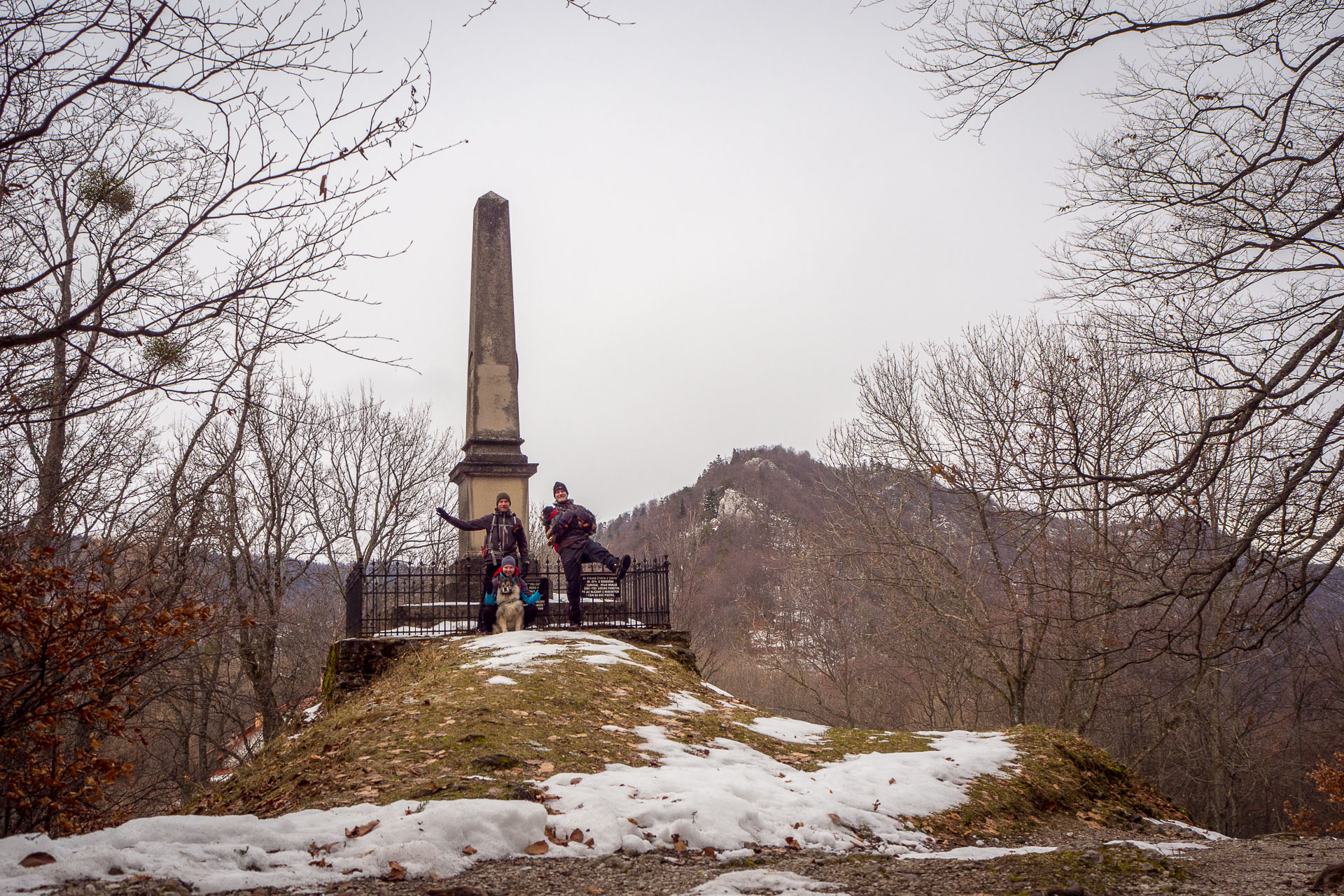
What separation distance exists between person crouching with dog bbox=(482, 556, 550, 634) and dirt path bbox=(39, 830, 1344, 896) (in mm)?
7350

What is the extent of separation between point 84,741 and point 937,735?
12498mm

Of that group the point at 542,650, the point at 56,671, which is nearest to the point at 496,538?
the point at 542,650

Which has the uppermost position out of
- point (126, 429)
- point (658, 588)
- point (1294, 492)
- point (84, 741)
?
point (126, 429)

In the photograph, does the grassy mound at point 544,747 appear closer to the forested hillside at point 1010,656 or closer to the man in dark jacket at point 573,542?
the forested hillside at point 1010,656

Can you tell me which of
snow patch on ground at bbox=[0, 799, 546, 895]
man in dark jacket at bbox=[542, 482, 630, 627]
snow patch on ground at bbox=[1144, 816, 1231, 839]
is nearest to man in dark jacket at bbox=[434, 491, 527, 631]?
man in dark jacket at bbox=[542, 482, 630, 627]

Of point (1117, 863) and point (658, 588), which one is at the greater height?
point (658, 588)

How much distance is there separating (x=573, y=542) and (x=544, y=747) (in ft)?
19.5

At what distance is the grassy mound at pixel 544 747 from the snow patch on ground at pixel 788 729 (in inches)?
5.1

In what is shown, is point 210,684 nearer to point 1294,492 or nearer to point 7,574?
point 7,574

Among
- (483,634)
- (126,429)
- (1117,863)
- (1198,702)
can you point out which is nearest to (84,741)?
(126,429)

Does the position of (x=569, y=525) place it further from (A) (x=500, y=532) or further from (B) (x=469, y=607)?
(B) (x=469, y=607)

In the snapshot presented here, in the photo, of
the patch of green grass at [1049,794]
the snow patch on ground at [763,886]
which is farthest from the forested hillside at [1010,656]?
the snow patch on ground at [763,886]

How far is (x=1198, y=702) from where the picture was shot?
2181 centimetres

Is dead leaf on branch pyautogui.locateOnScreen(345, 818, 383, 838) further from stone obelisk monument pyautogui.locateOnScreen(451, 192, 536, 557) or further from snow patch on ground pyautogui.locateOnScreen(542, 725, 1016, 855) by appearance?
stone obelisk monument pyautogui.locateOnScreen(451, 192, 536, 557)
